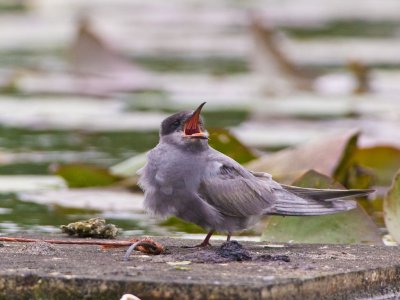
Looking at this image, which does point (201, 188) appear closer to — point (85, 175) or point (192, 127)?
point (192, 127)

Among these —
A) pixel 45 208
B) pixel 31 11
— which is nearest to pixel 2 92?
pixel 45 208

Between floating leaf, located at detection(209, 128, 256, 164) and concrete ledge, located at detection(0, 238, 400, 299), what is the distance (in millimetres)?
1758

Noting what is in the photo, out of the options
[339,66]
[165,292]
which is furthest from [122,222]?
[339,66]

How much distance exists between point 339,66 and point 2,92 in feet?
12.2

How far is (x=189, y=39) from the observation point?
14641 millimetres

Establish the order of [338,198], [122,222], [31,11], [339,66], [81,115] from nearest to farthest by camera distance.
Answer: [338,198]
[122,222]
[81,115]
[339,66]
[31,11]

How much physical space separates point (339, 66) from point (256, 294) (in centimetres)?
933

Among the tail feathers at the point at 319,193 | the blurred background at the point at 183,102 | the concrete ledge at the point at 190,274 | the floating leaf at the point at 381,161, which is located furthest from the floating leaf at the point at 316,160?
the concrete ledge at the point at 190,274

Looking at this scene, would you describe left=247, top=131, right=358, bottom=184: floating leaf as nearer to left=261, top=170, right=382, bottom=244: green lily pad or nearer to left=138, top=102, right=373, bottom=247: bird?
left=261, top=170, right=382, bottom=244: green lily pad

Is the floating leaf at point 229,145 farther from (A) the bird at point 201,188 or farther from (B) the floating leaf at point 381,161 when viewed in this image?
(A) the bird at point 201,188

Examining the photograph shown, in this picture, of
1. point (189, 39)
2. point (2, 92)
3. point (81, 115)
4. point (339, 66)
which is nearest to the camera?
point (81, 115)

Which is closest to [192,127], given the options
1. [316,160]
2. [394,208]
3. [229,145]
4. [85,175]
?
[394,208]

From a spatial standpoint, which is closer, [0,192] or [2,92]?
[0,192]

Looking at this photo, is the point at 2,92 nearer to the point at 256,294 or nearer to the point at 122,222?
the point at 122,222
